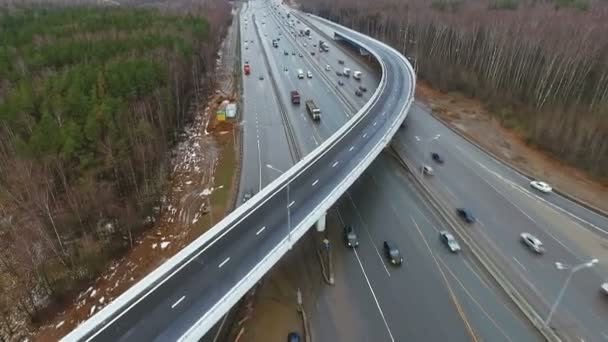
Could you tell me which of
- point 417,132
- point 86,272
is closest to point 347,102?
point 417,132

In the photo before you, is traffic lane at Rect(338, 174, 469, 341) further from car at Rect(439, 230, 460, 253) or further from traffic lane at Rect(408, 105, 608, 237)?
traffic lane at Rect(408, 105, 608, 237)

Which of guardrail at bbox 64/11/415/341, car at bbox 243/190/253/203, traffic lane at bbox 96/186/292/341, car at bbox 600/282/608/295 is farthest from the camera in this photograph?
car at bbox 243/190/253/203

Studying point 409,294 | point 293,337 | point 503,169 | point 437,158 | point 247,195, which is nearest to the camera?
point 293,337

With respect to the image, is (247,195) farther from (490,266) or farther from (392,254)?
(490,266)

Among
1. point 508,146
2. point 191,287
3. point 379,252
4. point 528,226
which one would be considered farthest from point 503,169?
point 191,287

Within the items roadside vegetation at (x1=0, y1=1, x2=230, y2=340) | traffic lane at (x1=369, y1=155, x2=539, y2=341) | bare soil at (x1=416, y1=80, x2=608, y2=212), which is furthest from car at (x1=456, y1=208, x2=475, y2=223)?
roadside vegetation at (x1=0, y1=1, x2=230, y2=340)

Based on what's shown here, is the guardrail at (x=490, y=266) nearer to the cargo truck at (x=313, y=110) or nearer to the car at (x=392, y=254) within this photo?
the car at (x=392, y=254)
